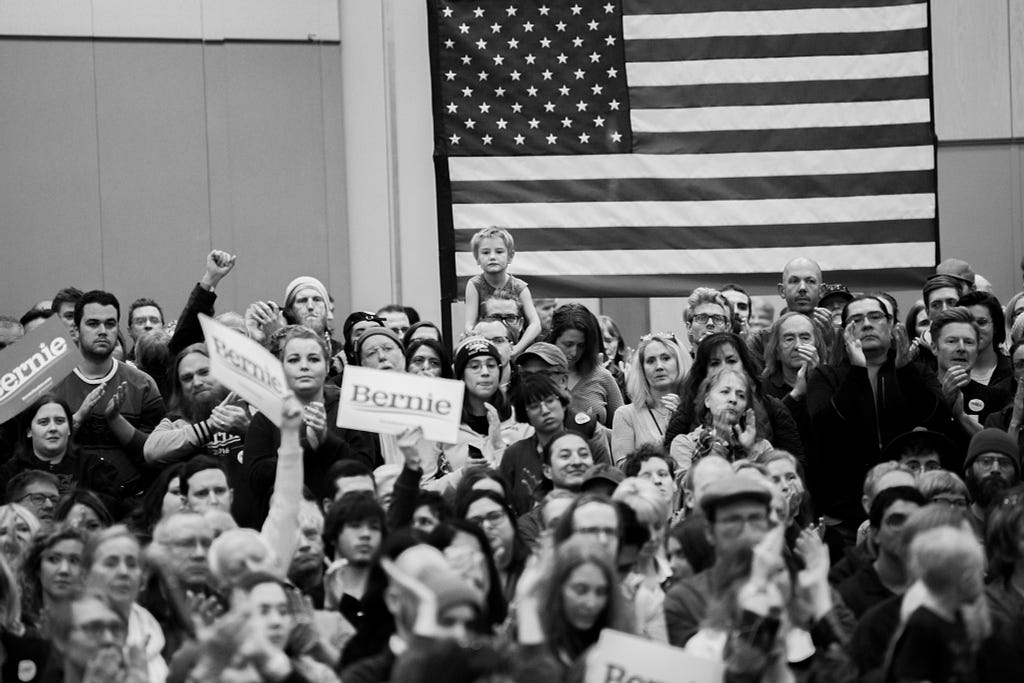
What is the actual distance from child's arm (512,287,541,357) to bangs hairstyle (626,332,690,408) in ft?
2.79

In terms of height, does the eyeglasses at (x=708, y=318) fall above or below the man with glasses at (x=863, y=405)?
above

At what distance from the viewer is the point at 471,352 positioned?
9844 mm

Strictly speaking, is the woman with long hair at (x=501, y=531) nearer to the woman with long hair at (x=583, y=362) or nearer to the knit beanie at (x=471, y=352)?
the knit beanie at (x=471, y=352)

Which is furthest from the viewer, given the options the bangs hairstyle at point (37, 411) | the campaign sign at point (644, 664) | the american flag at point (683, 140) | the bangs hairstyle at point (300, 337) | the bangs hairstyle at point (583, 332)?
the american flag at point (683, 140)

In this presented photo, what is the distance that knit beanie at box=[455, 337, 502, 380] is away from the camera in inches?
387

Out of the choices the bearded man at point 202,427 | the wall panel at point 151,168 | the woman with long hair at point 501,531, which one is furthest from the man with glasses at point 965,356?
the wall panel at point 151,168

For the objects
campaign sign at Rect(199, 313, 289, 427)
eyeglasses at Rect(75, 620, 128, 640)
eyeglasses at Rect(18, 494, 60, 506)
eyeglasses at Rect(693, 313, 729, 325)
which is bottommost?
eyeglasses at Rect(75, 620, 128, 640)

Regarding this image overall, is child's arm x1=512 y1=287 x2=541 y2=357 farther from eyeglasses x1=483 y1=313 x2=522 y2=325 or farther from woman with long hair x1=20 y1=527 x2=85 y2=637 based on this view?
woman with long hair x1=20 y1=527 x2=85 y2=637

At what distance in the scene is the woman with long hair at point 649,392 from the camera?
31.7ft

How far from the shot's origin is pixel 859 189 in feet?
43.0

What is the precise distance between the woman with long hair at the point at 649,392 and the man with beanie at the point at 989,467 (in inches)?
58.4

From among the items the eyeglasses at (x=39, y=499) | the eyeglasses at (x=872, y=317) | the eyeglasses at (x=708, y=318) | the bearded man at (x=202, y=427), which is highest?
the eyeglasses at (x=708, y=318)

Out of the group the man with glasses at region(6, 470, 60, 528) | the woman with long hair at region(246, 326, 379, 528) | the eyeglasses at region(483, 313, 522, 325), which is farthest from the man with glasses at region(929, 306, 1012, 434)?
the man with glasses at region(6, 470, 60, 528)

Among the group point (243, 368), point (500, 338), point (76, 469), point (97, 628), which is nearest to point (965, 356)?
point (500, 338)
